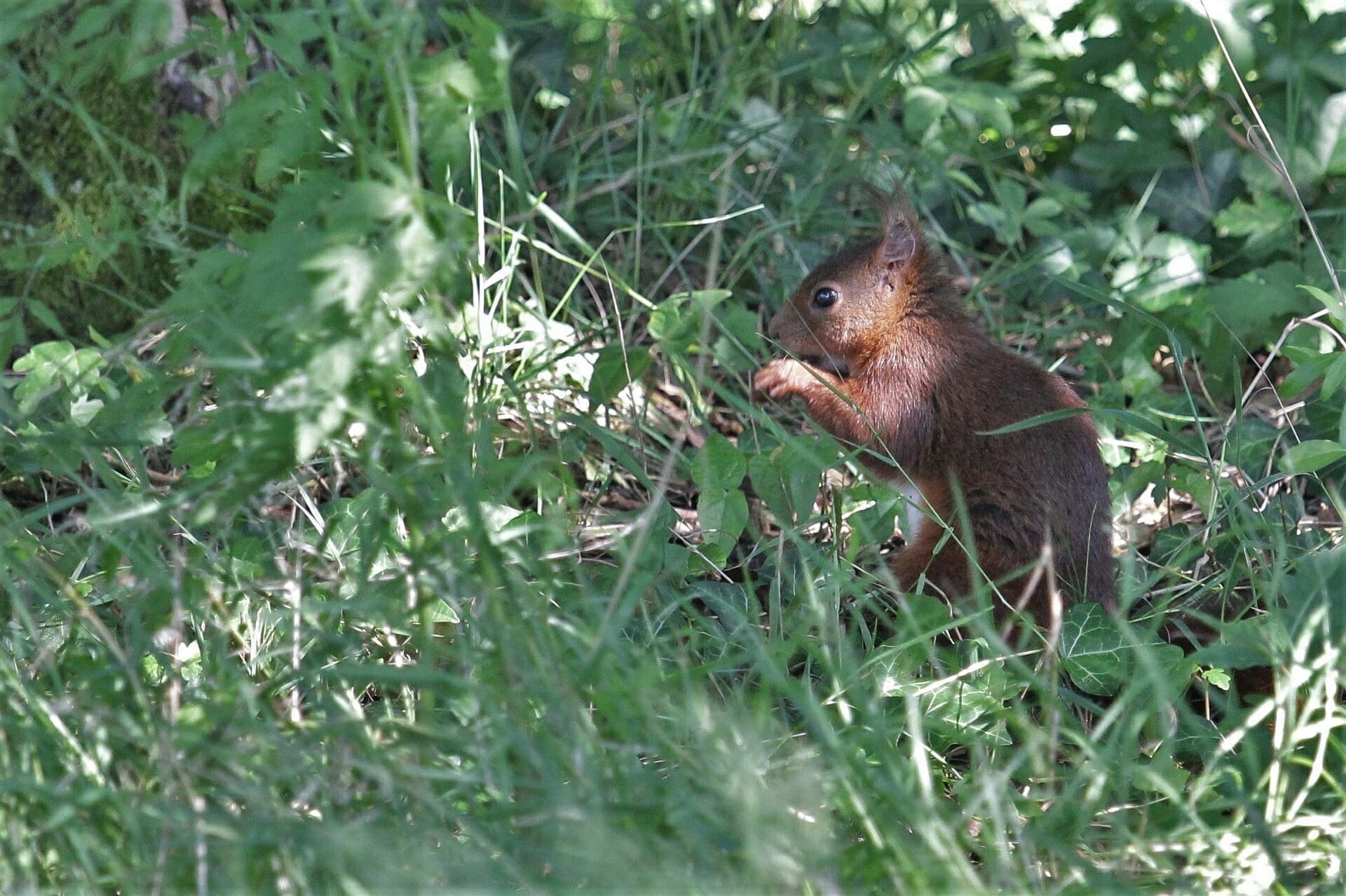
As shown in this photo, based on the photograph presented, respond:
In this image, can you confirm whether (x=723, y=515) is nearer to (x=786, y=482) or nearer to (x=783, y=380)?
(x=786, y=482)

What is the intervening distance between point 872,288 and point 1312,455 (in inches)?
45.9

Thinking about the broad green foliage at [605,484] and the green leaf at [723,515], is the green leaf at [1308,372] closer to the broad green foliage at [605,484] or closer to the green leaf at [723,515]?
the broad green foliage at [605,484]

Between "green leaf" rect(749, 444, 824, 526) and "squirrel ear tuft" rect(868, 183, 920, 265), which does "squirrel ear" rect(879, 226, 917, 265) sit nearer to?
"squirrel ear tuft" rect(868, 183, 920, 265)

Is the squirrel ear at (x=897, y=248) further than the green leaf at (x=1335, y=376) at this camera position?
Yes

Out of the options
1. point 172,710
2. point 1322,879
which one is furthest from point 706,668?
point 1322,879

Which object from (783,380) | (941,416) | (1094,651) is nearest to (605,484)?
(783,380)

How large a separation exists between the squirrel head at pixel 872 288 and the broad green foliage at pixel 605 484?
23 cm

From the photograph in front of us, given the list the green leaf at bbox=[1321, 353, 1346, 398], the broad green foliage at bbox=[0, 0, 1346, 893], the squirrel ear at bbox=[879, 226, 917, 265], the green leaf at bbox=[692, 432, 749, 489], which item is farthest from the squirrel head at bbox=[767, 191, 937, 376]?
the green leaf at bbox=[1321, 353, 1346, 398]

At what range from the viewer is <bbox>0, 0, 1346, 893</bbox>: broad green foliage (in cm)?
172

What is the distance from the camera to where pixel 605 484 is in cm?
286

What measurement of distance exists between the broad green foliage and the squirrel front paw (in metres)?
0.11

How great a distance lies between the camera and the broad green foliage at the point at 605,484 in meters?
1.72

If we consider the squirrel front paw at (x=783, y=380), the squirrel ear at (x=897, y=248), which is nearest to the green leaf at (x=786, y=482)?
the squirrel front paw at (x=783, y=380)

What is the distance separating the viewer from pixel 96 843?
66.6 inches
